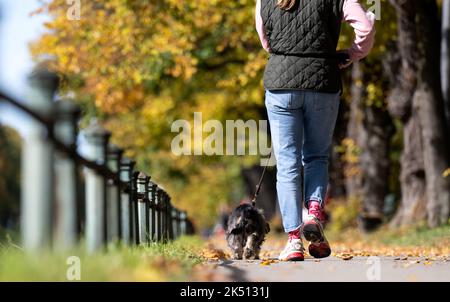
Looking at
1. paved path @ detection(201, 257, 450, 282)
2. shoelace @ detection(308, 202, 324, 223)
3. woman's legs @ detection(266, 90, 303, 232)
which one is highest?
woman's legs @ detection(266, 90, 303, 232)

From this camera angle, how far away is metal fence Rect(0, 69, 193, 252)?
212 inches

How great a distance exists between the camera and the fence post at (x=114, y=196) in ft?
24.2

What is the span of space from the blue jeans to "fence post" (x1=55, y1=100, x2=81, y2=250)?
234 centimetres

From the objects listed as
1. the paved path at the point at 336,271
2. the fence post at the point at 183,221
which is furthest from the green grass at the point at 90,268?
the fence post at the point at 183,221

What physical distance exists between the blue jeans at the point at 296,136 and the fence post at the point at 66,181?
7.69 feet

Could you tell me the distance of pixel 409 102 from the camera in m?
20.4

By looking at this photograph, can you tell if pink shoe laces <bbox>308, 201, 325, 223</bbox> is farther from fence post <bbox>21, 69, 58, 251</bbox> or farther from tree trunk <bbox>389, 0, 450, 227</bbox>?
tree trunk <bbox>389, 0, 450, 227</bbox>

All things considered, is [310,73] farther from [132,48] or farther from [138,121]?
[138,121]

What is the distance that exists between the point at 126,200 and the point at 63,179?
2504 mm

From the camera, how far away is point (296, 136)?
808cm

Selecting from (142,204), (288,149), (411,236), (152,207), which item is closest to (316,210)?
(288,149)

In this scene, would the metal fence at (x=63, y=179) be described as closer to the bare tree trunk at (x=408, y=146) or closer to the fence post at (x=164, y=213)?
the fence post at (x=164, y=213)

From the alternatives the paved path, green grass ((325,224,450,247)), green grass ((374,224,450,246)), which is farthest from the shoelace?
green grass ((374,224,450,246))
